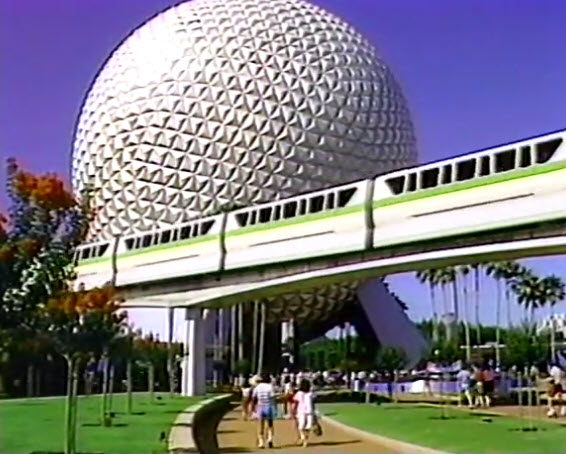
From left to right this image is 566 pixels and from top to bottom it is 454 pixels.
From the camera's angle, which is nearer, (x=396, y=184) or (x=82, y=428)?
(x=82, y=428)

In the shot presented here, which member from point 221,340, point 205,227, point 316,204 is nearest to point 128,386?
point 221,340

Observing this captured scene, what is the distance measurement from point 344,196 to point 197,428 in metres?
11.0

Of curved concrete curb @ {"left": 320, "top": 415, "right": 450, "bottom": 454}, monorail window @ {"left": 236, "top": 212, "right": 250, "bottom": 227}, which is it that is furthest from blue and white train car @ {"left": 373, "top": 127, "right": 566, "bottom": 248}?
curved concrete curb @ {"left": 320, "top": 415, "right": 450, "bottom": 454}

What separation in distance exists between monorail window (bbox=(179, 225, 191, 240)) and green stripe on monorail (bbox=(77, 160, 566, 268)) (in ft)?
1.14

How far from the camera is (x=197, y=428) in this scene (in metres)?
10.2

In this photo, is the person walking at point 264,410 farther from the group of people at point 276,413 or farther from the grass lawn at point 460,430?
the grass lawn at point 460,430

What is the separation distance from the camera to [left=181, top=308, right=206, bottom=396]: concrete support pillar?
61.3 ft

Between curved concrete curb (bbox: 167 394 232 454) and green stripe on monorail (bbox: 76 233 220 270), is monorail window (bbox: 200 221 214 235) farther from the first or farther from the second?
curved concrete curb (bbox: 167 394 232 454)

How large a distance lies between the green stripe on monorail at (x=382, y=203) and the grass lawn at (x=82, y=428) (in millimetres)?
2680

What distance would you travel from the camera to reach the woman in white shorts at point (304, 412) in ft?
30.1

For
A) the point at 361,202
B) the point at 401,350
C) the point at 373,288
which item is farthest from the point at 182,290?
the point at 373,288

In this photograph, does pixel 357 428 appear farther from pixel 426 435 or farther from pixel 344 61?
pixel 344 61

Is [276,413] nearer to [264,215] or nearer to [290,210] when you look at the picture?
[290,210]

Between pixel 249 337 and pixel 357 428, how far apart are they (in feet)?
41.2
